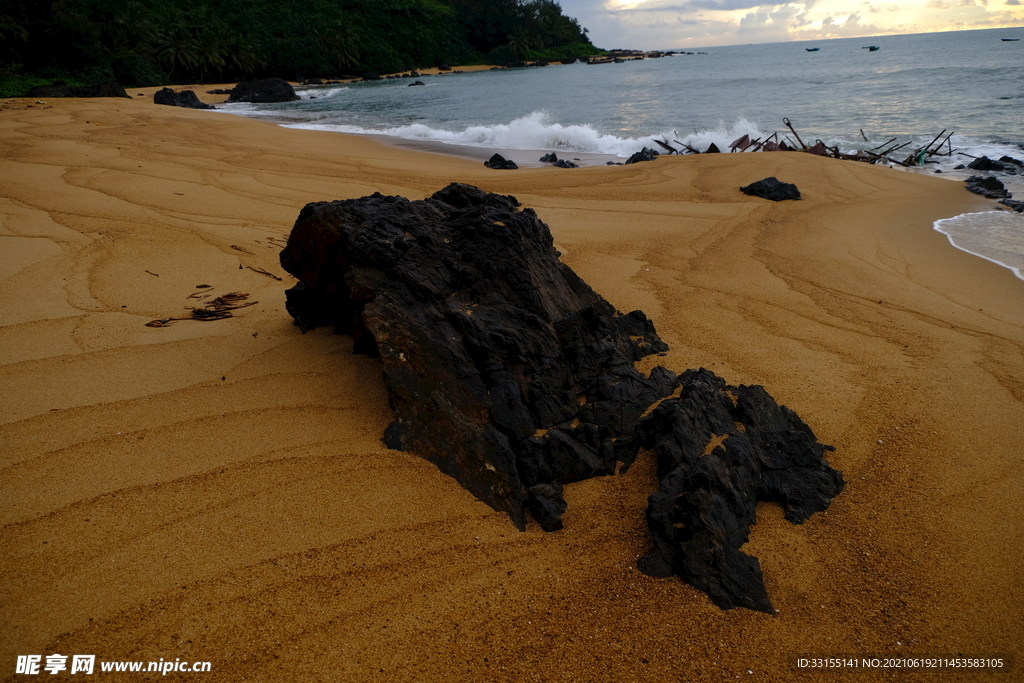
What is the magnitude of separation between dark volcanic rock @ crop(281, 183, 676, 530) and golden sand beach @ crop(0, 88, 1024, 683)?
0.13 meters

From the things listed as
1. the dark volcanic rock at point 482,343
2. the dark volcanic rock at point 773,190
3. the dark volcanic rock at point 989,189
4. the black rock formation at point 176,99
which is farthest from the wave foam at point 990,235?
the black rock formation at point 176,99

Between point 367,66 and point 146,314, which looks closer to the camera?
point 146,314

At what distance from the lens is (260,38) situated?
169ft

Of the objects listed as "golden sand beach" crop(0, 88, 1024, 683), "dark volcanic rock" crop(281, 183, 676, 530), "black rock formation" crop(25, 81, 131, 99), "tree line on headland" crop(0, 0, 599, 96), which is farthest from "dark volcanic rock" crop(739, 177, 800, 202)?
"tree line on headland" crop(0, 0, 599, 96)

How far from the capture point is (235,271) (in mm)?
4062

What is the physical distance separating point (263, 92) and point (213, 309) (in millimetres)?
34503

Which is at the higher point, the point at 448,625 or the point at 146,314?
the point at 146,314

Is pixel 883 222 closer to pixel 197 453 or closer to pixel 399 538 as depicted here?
pixel 399 538

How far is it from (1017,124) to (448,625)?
68.1 ft

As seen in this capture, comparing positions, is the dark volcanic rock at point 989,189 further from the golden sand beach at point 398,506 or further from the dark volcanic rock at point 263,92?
the dark volcanic rock at point 263,92

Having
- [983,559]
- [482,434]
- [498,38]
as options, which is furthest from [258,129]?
[498,38]

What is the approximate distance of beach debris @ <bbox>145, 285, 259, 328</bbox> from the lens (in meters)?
3.20

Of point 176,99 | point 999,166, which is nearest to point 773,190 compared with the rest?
point 999,166

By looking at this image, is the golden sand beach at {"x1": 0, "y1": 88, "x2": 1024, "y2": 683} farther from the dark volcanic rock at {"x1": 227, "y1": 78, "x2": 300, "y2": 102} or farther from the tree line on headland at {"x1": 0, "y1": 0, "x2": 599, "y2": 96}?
the dark volcanic rock at {"x1": 227, "y1": 78, "x2": 300, "y2": 102}
